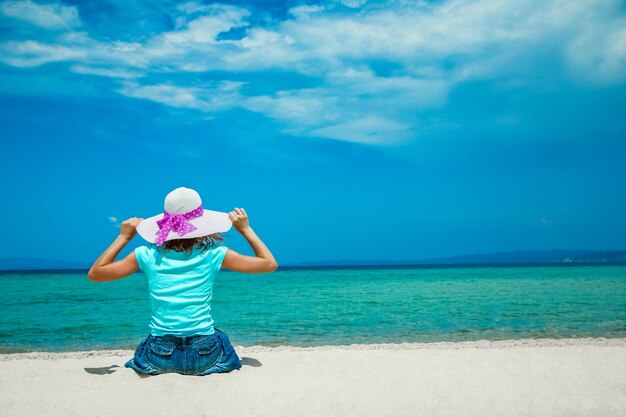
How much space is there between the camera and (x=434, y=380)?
211 inches

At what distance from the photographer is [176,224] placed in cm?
475

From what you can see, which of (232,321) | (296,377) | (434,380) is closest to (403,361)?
(434,380)

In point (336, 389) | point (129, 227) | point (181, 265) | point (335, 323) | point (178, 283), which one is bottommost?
point (335, 323)

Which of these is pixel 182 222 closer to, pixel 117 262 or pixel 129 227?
pixel 129 227

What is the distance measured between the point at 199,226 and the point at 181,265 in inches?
14.9

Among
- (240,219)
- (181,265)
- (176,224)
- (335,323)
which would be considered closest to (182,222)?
(176,224)

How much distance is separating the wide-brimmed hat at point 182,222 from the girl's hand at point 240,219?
47 millimetres

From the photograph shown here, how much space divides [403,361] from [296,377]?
1420 mm

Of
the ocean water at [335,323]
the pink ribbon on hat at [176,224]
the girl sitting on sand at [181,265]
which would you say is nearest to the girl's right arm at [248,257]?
the girl sitting on sand at [181,265]

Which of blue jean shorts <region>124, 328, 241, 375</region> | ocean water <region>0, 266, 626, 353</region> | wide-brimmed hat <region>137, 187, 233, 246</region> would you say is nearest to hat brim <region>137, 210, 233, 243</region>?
wide-brimmed hat <region>137, 187, 233, 246</region>

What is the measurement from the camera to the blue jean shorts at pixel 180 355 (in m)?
4.92

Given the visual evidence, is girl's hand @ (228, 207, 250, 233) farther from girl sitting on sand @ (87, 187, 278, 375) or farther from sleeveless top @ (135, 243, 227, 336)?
sleeveless top @ (135, 243, 227, 336)

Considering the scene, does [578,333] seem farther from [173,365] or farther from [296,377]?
[173,365]

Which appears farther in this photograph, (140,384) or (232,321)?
(232,321)
